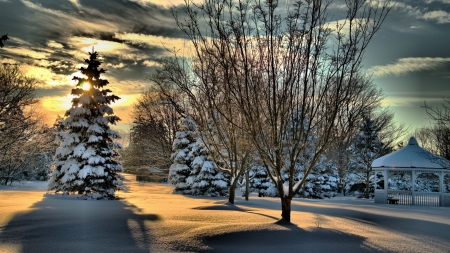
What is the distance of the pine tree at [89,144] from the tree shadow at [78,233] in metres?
9.07

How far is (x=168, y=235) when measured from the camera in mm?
7172

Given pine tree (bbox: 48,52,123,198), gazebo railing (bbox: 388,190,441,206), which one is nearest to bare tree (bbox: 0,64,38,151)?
pine tree (bbox: 48,52,123,198)

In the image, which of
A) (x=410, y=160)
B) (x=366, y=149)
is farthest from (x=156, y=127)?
(x=410, y=160)

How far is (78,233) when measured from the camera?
734cm

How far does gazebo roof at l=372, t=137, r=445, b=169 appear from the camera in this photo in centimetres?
2072

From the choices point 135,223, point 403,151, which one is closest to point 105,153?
point 135,223

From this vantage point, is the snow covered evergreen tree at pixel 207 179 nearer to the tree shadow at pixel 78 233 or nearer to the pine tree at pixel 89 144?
the pine tree at pixel 89 144

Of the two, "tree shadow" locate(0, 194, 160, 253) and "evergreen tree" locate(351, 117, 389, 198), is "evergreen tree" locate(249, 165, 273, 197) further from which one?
"tree shadow" locate(0, 194, 160, 253)

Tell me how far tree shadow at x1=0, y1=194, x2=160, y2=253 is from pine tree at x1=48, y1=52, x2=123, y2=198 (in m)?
9.07

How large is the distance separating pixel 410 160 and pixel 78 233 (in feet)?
63.3

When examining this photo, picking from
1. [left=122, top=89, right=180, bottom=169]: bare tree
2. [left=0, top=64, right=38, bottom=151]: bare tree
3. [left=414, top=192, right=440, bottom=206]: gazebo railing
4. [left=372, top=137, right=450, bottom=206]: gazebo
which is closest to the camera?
[left=0, top=64, right=38, bottom=151]: bare tree

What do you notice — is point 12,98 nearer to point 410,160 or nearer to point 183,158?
point 183,158

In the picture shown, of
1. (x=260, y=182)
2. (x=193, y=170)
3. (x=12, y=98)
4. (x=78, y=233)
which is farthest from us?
(x=260, y=182)

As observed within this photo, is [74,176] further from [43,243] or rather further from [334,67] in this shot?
[334,67]
